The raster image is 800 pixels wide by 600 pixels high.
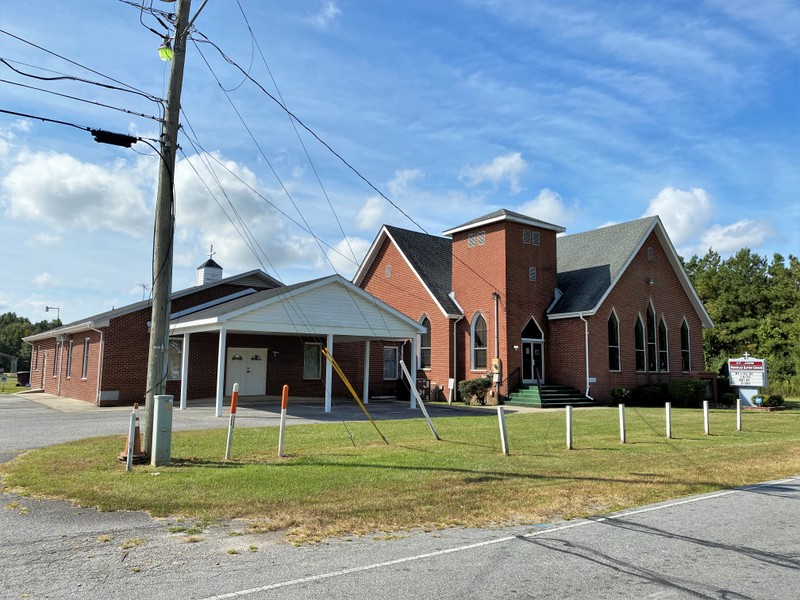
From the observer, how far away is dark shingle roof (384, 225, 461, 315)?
94.1 feet

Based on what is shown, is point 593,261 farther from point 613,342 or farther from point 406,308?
point 406,308

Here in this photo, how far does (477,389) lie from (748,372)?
37.3 feet

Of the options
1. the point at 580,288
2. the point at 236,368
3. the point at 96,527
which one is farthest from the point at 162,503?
the point at 580,288

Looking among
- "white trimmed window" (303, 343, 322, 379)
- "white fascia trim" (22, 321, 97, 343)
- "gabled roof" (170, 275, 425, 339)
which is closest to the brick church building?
"white trimmed window" (303, 343, 322, 379)

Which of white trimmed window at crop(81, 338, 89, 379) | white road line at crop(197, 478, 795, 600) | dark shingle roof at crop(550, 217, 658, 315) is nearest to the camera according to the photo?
white road line at crop(197, 478, 795, 600)

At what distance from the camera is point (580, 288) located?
90.3ft

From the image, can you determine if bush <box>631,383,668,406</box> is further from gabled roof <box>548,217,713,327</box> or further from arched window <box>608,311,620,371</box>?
gabled roof <box>548,217,713,327</box>

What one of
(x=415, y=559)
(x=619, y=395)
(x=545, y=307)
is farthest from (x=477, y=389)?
(x=415, y=559)

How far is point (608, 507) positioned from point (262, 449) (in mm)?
6420

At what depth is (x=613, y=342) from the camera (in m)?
27.1

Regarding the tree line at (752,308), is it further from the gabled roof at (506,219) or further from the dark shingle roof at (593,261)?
the gabled roof at (506,219)

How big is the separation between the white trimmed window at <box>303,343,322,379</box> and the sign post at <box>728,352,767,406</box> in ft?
57.5

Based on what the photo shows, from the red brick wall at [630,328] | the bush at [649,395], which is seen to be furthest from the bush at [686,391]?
the red brick wall at [630,328]

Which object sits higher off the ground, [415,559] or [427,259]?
[427,259]
